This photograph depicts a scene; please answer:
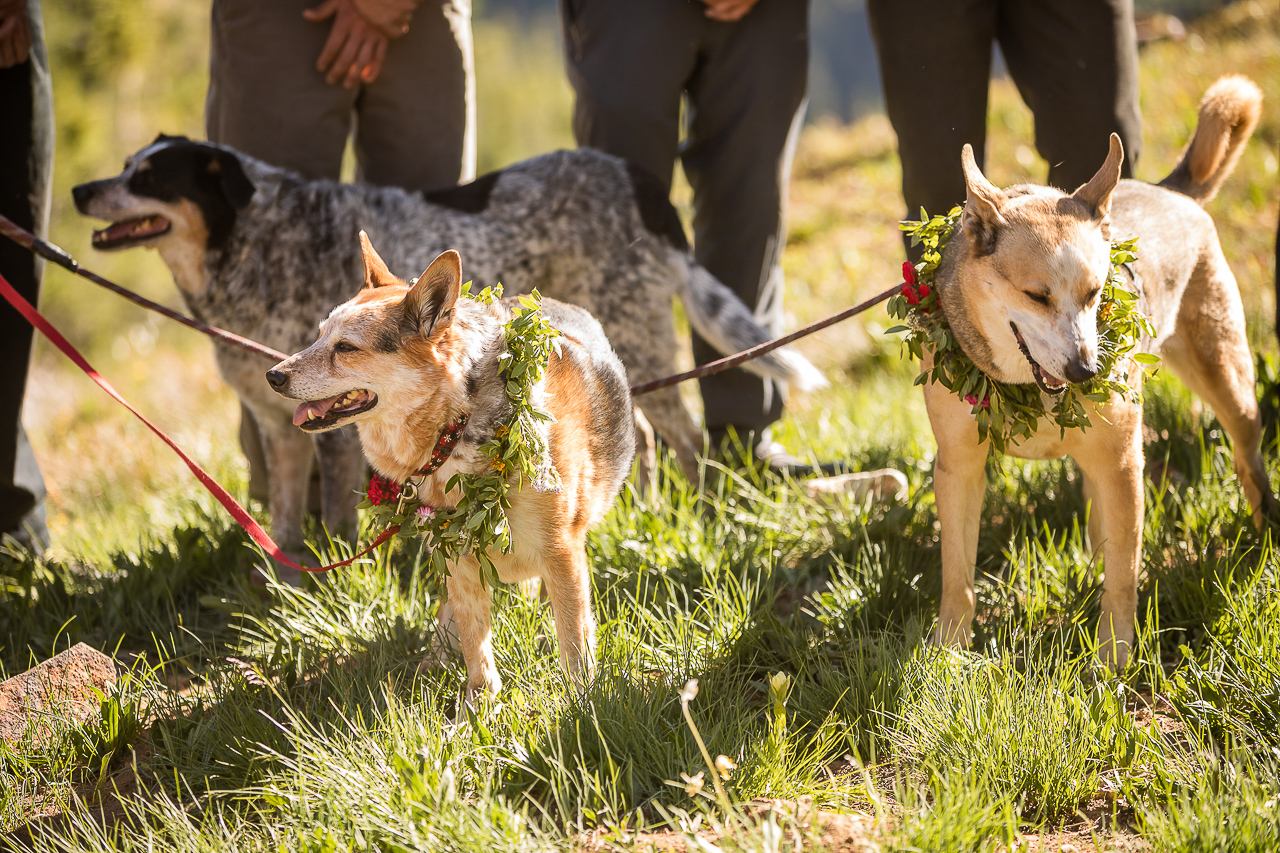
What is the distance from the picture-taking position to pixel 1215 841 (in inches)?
70.4

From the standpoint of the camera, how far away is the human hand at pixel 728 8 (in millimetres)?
3768

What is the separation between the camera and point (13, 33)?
3443 millimetres

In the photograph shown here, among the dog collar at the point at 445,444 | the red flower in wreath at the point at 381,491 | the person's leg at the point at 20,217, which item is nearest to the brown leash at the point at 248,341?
the person's leg at the point at 20,217

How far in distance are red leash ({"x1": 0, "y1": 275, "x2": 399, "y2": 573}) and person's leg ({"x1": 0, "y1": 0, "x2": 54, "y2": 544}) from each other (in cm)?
74

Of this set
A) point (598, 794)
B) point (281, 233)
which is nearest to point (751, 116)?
point (281, 233)

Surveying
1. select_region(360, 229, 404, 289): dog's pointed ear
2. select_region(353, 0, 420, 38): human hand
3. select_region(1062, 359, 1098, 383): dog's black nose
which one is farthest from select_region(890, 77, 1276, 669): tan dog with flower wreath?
select_region(353, 0, 420, 38): human hand

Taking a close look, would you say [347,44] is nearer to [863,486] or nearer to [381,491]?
[381,491]

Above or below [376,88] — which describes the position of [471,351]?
below

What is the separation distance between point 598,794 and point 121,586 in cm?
239

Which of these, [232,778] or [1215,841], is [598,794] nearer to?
[232,778]

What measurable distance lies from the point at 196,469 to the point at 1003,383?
2.21 m

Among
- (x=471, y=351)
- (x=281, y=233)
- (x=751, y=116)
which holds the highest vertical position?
(x=751, y=116)

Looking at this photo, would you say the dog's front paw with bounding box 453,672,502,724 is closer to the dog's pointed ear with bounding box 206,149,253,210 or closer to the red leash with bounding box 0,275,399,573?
the red leash with bounding box 0,275,399,573

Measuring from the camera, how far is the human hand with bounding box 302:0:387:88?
12.3ft
